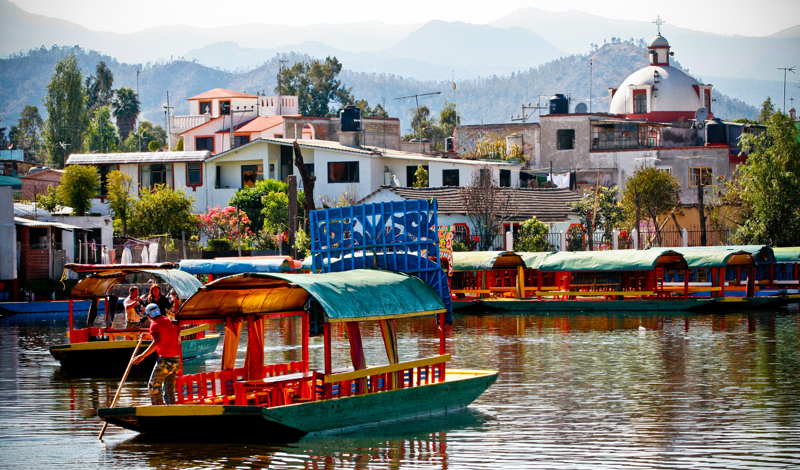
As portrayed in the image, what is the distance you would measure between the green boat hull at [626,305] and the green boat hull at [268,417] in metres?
25.1

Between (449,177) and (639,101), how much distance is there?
22073mm

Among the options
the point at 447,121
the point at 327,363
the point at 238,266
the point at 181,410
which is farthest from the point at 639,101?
the point at 181,410

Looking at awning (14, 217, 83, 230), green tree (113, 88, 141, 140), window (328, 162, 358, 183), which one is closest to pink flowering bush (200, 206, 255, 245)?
window (328, 162, 358, 183)

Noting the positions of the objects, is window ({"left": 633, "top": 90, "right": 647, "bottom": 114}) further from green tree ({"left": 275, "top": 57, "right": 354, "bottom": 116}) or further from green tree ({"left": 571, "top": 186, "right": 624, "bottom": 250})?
green tree ({"left": 275, "top": 57, "right": 354, "bottom": 116})

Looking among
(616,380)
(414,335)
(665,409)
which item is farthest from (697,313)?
(665,409)

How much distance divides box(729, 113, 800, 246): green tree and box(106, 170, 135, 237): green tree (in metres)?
30.6

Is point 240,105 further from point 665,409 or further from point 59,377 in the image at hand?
A: point 665,409

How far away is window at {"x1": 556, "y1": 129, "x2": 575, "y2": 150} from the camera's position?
249ft

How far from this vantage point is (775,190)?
5447 centimetres

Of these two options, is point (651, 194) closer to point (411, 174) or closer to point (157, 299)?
point (411, 174)

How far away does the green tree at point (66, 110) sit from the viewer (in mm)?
108375

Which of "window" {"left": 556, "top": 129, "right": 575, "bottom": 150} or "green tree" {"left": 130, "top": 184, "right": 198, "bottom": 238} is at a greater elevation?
"window" {"left": 556, "top": 129, "right": 575, "bottom": 150}

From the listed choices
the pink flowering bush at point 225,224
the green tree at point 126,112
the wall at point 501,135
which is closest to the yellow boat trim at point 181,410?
the pink flowering bush at point 225,224

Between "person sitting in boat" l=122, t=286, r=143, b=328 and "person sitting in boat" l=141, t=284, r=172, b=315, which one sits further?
"person sitting in boat" l=122, t=286, r=143, b=328
